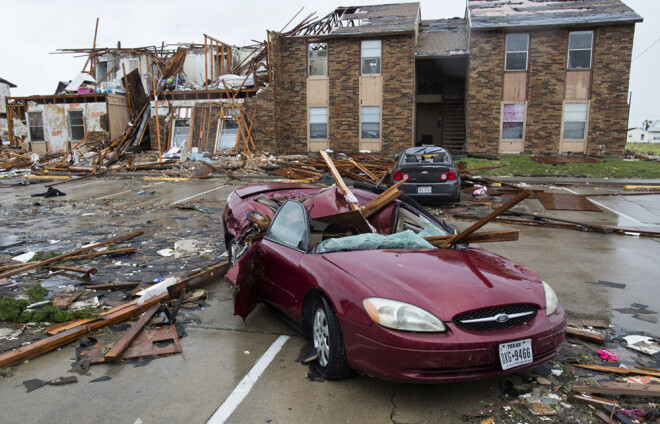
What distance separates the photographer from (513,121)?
76.6 ft

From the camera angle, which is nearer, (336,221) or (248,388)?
(248,388)

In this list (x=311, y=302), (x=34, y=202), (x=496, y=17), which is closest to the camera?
(x=311, y=302)

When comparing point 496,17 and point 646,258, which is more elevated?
point 496,17

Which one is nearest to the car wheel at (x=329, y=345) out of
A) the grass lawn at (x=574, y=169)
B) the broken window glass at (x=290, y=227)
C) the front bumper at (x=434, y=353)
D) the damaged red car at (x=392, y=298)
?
the damaged red car at (x=392, y=298)

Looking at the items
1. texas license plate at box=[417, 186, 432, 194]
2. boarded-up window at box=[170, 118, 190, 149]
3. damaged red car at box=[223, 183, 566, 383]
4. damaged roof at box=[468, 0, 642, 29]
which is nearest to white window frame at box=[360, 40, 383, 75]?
damaged roof at box=[468, 0, 642, 29]

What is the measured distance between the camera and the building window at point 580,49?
2228 centimetres

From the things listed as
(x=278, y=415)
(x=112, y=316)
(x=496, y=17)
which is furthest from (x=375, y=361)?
(x=496, y=17)

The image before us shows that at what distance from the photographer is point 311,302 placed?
3920mm

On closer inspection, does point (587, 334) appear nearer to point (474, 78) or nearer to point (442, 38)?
point (474, 78)

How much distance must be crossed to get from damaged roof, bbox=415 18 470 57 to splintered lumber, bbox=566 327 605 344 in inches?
849

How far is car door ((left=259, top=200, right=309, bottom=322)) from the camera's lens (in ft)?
13.4

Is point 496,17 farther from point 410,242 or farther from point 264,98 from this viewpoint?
point 410,242

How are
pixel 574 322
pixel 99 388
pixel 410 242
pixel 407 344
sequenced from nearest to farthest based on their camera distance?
1. pixel 407 344
2. pixel 99 388
3. pixel 410 242
4. pixel 574 322

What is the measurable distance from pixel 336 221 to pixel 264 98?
67.5ft
